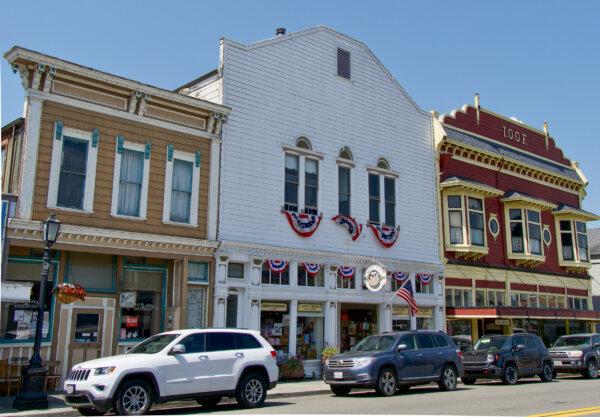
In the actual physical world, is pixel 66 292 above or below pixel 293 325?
above

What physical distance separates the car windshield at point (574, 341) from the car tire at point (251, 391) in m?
15.3

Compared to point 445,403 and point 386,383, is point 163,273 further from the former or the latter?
point 445,403

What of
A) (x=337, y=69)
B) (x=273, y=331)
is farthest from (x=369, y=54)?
(x=273, y=331)

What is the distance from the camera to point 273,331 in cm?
2180

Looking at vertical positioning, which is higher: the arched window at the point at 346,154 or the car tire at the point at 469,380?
the arched window at the point at 346,154

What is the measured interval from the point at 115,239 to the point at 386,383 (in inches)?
337

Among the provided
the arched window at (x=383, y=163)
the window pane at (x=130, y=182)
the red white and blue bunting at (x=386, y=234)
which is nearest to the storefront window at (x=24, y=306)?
the window pane at (x=130, y=182)

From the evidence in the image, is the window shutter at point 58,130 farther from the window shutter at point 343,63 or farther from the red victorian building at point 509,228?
the red victorian building at point 509,228

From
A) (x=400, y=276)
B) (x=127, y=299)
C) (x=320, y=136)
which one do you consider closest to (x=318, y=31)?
(x=320, y=136)

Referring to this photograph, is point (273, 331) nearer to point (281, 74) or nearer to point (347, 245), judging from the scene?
point (347, 245)

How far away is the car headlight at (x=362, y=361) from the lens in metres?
16.4

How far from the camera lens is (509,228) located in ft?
103

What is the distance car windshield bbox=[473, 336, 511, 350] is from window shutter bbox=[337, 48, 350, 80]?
11.7 meters

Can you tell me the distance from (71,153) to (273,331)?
9.02 meters
